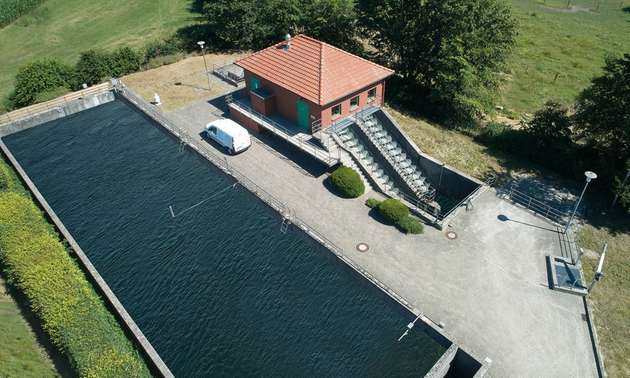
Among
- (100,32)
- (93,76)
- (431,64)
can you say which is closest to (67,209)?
(93,76)

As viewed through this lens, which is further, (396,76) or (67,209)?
(396,76)

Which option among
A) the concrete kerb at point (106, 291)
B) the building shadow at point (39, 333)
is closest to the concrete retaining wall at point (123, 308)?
the concrete kerb at point (106, 291)

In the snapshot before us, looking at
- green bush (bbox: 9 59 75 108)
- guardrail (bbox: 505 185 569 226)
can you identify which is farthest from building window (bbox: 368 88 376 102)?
green bush (bbox: 9 59 75 108)

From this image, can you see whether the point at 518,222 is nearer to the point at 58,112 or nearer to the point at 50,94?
the point at 58,112

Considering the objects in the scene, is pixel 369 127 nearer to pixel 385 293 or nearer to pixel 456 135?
pixel 456 135

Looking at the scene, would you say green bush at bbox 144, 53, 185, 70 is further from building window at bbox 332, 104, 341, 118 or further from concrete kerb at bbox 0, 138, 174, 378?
building window at bbox 332, 104, 341, 118

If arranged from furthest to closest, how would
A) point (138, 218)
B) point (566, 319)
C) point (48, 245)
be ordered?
1. point (138, 218)
2. point (48, 245)
3. point (566, 319)

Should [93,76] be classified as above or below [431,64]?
below

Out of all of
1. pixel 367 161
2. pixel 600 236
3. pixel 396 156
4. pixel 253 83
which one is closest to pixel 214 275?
pixel 367 161
